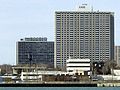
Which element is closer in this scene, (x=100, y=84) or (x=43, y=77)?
(x=100, y=84)

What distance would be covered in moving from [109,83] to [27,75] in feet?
132

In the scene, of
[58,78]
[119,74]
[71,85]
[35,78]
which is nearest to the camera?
[71,85]

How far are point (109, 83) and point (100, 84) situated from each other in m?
3.80

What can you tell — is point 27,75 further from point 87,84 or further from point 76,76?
point 87,84

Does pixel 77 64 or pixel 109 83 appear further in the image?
pixel 77 64

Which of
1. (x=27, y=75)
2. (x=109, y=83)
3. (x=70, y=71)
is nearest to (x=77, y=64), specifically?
(x=70, y=71)

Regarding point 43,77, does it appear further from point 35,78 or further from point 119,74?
point 119,74

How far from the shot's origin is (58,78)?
163750mm

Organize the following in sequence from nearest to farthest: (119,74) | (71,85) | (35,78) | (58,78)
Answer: (71,85), (58,78), (35,78), (119,74)

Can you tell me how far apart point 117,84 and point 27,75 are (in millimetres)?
42521

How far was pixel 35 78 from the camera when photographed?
174m

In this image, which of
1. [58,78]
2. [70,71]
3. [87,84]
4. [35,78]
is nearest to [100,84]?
[87,84]

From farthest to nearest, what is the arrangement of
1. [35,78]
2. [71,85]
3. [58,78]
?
[35,78] < [58,78] < [71,85]

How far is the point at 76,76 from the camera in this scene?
169000 millimetres
